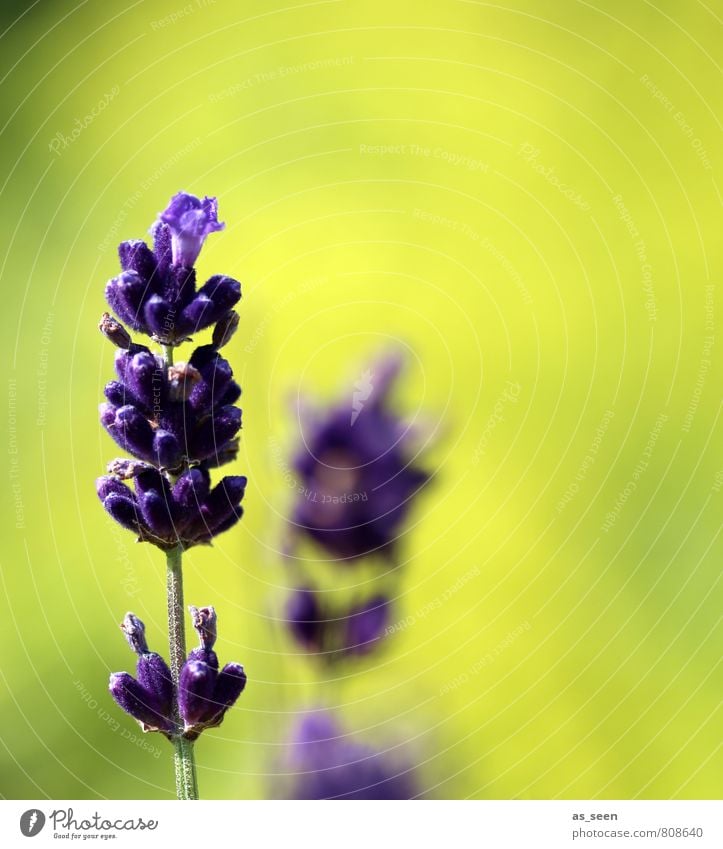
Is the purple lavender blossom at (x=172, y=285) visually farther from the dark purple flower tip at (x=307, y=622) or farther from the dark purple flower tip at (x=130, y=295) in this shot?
the dark purple flower tip at (x=307, y=622)

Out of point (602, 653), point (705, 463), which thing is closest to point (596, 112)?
point (705, 463)

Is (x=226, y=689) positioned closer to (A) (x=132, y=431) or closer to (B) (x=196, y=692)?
(B) (x=196, y=692)

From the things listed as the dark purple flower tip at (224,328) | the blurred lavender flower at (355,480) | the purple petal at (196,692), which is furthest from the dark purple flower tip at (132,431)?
the blurred lavender flower at (355,480)

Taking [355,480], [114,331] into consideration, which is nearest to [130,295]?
[114,331]

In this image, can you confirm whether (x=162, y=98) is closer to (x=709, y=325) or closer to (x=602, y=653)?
(x=709, y=325)

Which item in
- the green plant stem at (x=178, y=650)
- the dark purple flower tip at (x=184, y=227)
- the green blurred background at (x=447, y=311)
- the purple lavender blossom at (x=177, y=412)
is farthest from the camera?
the green blurred background at (x=447, y=311)
